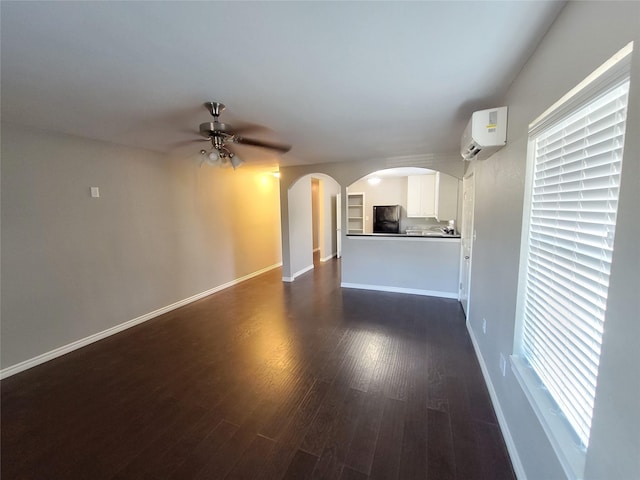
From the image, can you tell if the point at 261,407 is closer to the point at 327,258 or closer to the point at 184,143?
the point at 184,143

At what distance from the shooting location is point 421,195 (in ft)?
20.6

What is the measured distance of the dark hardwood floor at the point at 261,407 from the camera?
1.49 meters

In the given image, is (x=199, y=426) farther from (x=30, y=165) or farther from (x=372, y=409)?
(x=30, y=165)

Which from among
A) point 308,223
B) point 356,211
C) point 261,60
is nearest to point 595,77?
Result: point 261,60

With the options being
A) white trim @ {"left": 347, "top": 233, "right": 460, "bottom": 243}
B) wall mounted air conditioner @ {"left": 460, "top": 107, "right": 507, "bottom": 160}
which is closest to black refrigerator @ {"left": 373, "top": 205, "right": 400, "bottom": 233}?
white trim @ {"left": 347, "top": 233, "right": 460, "bottom": 243}

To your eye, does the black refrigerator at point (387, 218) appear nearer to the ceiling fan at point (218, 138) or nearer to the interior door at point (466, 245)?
the interior door at point (466, 245)

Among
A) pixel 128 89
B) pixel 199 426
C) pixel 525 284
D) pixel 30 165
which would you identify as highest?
pixel 128 89

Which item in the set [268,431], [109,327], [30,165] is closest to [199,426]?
[268,431]

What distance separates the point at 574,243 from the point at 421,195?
18.3 ft

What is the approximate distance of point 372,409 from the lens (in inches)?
73.7

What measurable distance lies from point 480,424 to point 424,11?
7.96 ft

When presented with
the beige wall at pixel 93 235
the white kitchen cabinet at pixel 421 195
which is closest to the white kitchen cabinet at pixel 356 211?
the white kitchen cabinet at pixel 421 195

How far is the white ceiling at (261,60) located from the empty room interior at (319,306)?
15mm

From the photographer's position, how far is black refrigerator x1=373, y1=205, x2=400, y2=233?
264 inches
